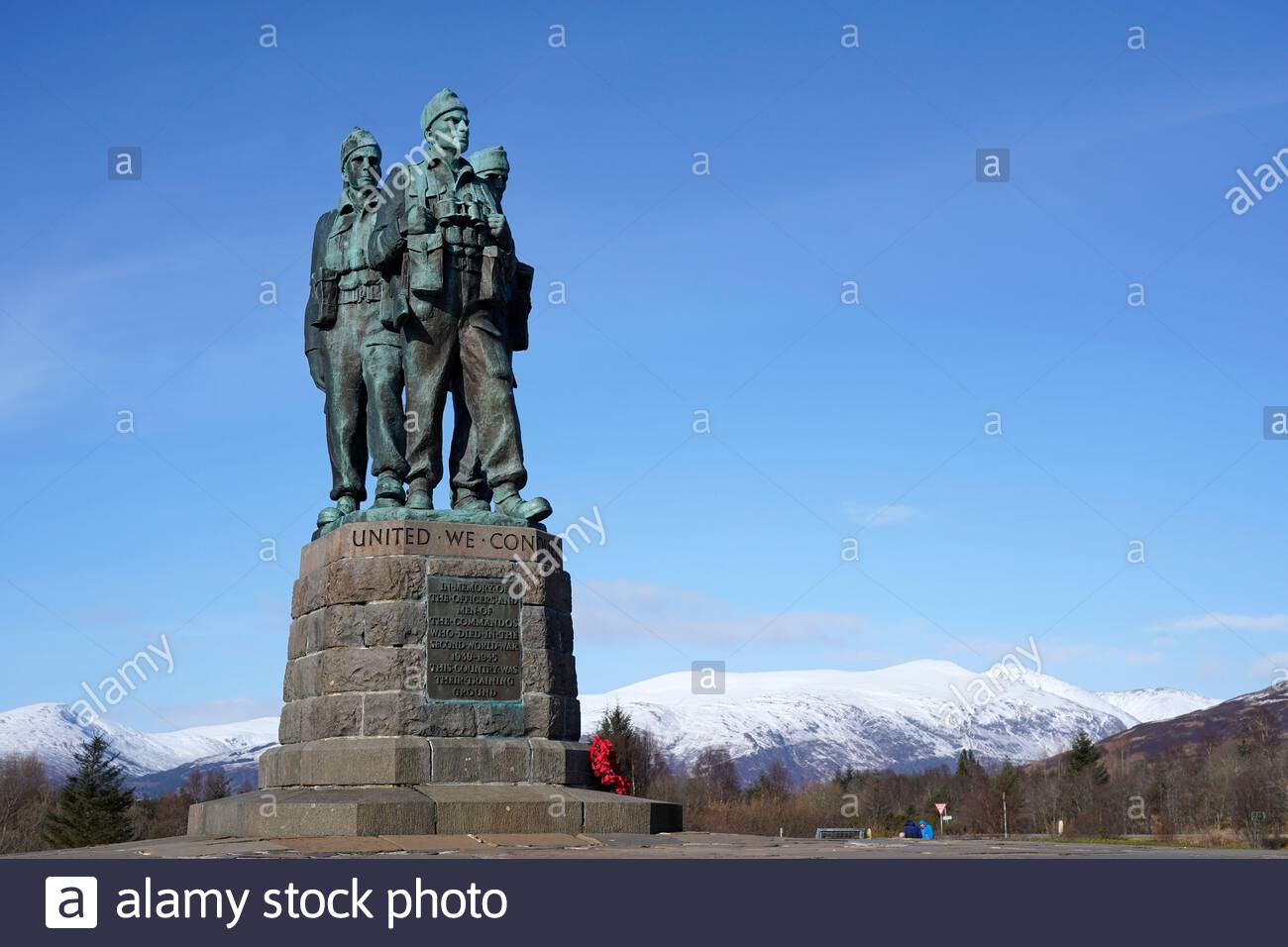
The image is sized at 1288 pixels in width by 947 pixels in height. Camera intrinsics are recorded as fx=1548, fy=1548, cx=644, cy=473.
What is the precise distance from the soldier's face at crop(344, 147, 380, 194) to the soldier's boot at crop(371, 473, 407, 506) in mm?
3045

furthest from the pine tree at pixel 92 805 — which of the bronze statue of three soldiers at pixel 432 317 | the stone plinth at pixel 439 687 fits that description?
the stone plinth at pixel 439 687

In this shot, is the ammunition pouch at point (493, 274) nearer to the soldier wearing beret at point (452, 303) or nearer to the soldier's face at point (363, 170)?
the soldier wearing beret at point (452, 303)

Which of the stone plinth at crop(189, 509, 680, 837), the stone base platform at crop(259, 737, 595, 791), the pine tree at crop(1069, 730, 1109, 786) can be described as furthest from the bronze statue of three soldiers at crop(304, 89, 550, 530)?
the pine tree at crop(1069, 730, 1109, 786)

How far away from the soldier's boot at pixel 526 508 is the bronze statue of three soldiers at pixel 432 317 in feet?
0.04

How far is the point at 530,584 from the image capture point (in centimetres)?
1418

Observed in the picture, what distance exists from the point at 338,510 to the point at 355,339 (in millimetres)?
1748

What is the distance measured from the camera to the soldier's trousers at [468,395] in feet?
48.8

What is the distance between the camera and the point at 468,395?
49.3 feet

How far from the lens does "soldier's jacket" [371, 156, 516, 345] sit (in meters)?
14.5

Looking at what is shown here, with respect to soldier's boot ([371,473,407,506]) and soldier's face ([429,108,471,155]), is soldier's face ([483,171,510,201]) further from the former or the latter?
soldier's boot ([371,473,407,506])

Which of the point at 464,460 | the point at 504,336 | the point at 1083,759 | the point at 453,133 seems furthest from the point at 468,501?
the point at 1083,759

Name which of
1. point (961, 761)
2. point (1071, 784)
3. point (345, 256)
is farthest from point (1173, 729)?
point (345, 256)

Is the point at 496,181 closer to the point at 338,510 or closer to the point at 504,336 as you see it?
the point at 504,336
